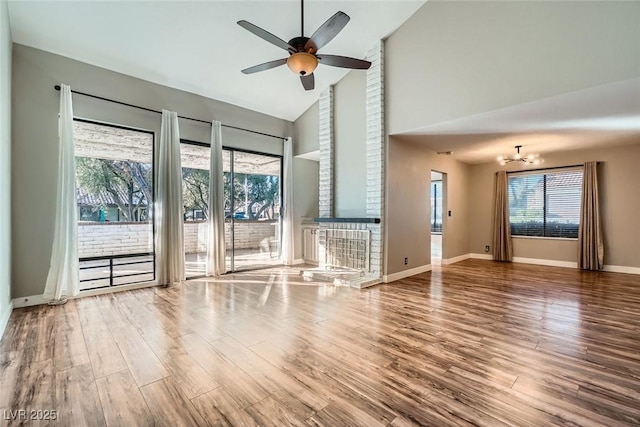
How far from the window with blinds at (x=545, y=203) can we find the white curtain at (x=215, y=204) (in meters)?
6.82

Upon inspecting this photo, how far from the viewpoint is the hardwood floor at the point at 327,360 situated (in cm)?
172

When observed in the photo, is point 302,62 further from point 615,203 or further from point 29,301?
point 615,203

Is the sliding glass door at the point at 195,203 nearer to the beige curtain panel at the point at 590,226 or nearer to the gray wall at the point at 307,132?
the gray wall at the point at 307,132

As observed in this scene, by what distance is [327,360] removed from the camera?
2.31 metres

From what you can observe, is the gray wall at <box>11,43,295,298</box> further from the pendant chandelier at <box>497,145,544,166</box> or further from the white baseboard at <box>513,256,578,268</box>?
the white baseboard at <box>513,256,578,268</box>

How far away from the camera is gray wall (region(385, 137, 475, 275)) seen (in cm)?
508

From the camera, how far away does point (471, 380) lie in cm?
203

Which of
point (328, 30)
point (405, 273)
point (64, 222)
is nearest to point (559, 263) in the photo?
point (405, 273)

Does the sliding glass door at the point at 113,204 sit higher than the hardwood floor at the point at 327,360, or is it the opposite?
the sliding glass door at the point at 113,204

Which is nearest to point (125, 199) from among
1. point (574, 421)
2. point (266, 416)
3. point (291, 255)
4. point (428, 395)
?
point (291, 255)

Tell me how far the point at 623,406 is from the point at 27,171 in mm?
6162

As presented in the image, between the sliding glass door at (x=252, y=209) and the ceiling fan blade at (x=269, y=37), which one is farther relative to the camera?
the sliding glass door at (x=252, y=209)

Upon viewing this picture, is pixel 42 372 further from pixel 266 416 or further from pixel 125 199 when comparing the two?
pixel 125 199

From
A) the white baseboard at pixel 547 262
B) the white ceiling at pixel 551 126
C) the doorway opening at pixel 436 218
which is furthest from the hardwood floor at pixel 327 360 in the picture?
the doorway opening at pixel 436 218
